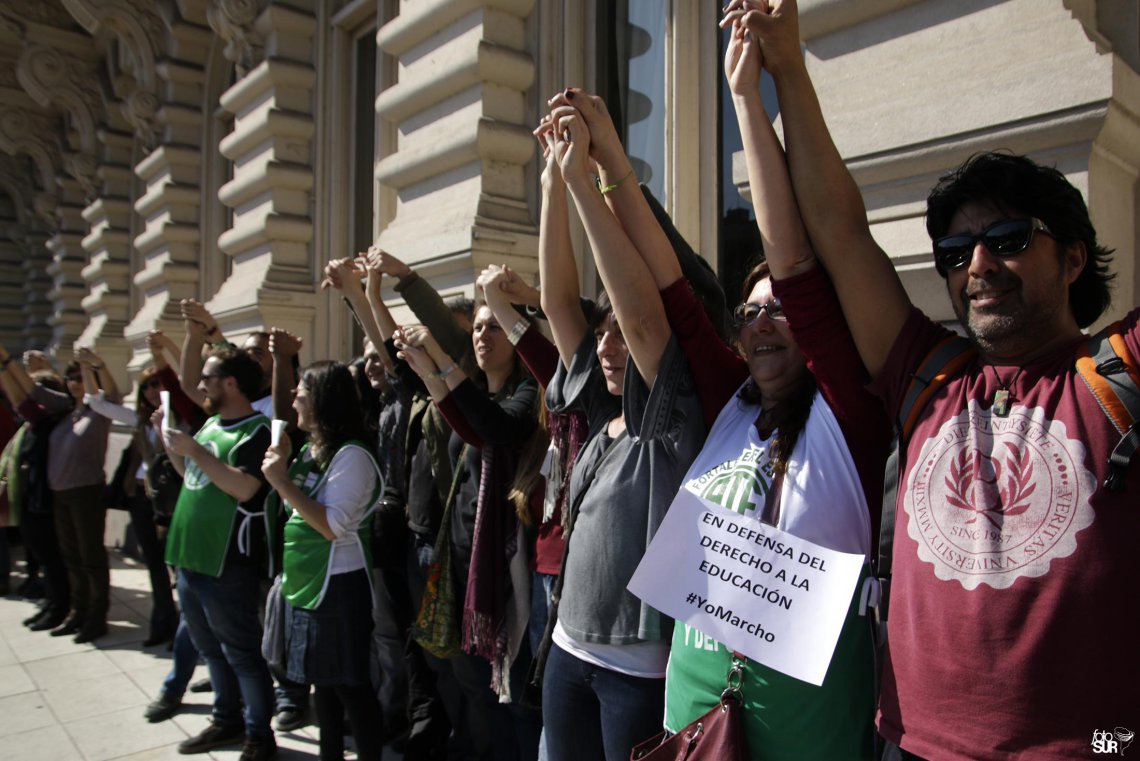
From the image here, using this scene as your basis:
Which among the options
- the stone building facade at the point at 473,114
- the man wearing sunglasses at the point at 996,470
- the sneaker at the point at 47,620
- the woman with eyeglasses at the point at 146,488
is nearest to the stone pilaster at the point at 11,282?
the stone building facade at the point at 473,114

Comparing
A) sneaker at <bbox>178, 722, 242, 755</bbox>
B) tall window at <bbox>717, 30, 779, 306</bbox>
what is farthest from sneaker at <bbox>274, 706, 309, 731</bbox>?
tall window at <bbox>717, 30, 779, 306</bbox>

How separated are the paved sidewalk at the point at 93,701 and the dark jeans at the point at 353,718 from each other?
0.54m

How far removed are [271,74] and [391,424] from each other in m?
4.19

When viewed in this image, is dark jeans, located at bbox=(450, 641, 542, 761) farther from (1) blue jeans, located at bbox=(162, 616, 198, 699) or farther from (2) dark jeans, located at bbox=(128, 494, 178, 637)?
(2) dark jeans, located at bbox=(128, 494, 178, 637)

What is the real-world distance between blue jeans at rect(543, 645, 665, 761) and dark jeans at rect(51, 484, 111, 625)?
14.9ft

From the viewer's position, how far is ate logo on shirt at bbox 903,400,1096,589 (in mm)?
1136

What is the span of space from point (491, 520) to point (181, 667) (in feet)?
7.55

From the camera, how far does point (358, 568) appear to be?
9.76ft

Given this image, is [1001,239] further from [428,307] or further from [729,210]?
[729,210]

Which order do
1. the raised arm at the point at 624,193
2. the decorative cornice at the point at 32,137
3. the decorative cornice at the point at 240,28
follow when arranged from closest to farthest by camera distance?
the raised arm at the point at 624,193, the decorative cornice at the point at 240,28, the decorative cornice at the point at 32,137

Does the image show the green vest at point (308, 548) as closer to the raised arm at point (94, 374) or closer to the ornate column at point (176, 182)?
the raised arm at point (94, 374)

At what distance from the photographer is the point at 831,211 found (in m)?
1.46

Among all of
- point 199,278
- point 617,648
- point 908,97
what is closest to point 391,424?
point 617,648

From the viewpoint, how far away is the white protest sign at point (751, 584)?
1.34 meters
